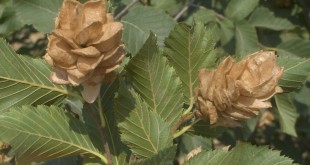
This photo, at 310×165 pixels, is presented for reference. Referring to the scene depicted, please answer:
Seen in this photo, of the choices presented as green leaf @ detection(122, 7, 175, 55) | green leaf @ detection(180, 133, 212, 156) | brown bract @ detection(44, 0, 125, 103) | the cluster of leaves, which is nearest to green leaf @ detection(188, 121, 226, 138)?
the cluster of leaves

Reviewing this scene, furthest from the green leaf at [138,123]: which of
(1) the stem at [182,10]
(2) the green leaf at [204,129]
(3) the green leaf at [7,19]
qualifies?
(1) the stem at [182,10]

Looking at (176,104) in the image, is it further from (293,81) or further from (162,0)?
(162,0)

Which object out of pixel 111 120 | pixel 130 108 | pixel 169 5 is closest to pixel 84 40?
pixel 130 108

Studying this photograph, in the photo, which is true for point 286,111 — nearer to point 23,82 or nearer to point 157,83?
point 157,83

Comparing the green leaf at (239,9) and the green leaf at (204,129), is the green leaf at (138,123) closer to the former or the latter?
the green leaf at (204,129)

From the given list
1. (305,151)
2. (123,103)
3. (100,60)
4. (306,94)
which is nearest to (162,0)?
(306,94)
